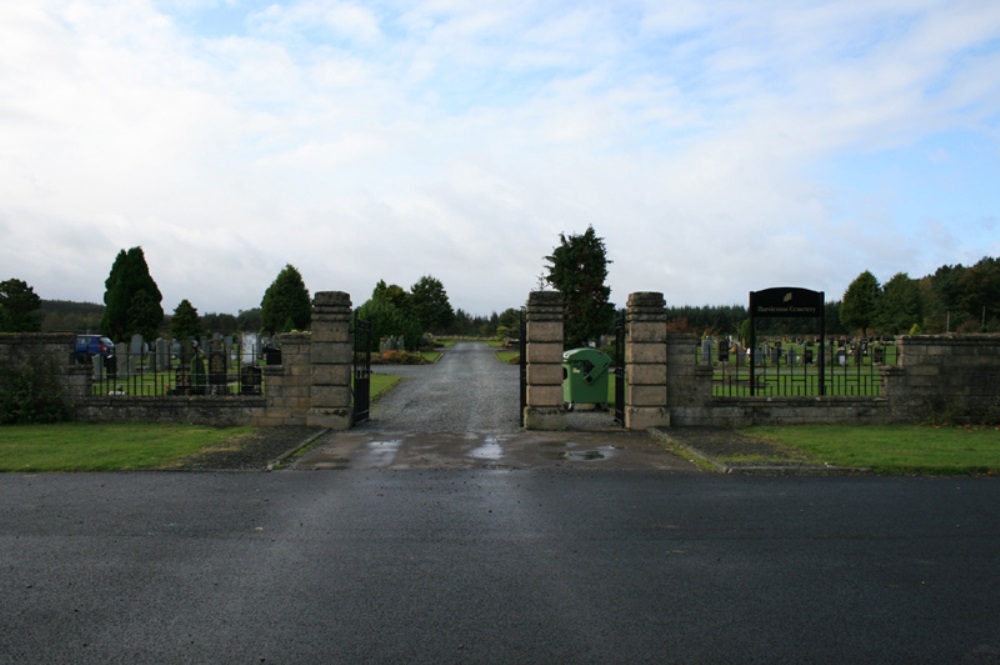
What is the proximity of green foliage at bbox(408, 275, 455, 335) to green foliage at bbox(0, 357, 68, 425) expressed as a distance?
78915 millimetres

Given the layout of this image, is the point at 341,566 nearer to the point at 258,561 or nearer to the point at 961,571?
the point at 258,561

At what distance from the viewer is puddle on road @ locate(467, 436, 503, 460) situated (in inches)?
432

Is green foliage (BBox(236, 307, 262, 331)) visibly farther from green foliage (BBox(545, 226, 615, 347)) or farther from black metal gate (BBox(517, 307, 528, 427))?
black metal gate (BBox(517, 307, 528, 427))

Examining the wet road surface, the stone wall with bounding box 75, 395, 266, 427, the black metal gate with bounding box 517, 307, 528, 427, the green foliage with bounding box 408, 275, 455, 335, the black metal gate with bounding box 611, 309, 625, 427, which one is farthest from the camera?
the green foliage with bounding box 408, 275, 455, 335

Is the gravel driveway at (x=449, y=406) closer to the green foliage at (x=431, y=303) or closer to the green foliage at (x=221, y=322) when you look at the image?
the green foliage at (x=221, y=322)

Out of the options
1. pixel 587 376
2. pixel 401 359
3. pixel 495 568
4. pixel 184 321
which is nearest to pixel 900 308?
pixel 401 359

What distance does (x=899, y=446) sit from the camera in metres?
11.5

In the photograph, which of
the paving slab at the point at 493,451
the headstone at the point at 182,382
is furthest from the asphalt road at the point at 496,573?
the headstone at the point at 182,382

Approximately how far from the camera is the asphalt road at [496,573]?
163 inches

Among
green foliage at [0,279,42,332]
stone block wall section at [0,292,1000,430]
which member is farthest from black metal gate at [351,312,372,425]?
green foliage at [0,279,42,332]

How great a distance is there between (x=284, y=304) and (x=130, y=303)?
21883 millimetres

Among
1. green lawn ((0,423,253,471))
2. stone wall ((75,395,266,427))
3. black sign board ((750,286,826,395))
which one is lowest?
green lawn ((0,423,253,471))

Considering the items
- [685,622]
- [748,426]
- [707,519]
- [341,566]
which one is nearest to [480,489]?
[707,519]

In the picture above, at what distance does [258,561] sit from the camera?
5.65 metres
